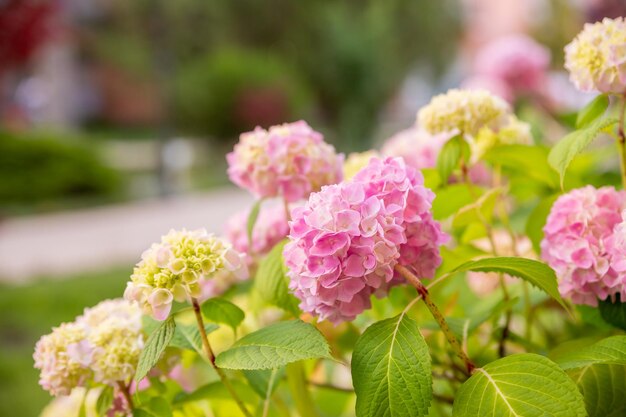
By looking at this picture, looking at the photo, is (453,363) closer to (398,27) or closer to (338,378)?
(338,378)

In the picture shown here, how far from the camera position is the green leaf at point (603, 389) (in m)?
0.45

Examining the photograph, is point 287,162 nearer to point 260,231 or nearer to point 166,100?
point 260,231

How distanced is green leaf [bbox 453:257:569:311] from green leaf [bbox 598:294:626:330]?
91mm

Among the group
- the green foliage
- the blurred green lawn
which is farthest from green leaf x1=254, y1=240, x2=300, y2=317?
the green foliage

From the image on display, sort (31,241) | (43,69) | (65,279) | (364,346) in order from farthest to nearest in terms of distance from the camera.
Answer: (43,69) → (31,241) → (65,279) → (364,346)

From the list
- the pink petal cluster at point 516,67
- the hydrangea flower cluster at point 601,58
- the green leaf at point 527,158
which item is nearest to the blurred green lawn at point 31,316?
the pink petal cluster at point 516,67

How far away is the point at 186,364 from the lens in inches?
26.0

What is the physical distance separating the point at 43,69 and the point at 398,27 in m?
7.73

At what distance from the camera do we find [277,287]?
53 cm

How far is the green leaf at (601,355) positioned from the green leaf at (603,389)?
3 cm

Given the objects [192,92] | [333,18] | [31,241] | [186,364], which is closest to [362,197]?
[186,364]

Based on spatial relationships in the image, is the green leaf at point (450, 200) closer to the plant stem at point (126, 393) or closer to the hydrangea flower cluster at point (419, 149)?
the hydrangea flower cluster at point (419, 149)

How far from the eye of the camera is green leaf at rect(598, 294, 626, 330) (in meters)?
0.49

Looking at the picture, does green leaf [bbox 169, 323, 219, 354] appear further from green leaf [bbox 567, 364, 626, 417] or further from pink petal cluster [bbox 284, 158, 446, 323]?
green leaf [bbox 567, 364, 626, 417]
